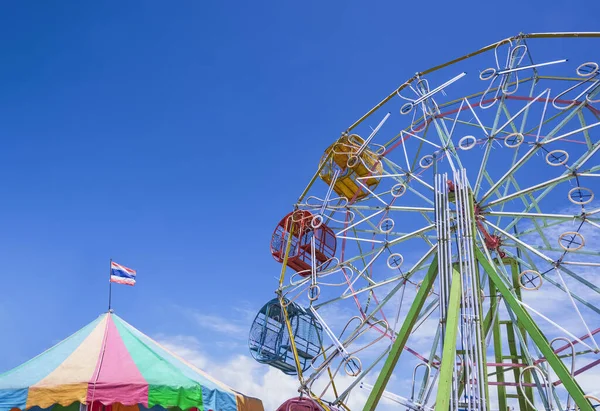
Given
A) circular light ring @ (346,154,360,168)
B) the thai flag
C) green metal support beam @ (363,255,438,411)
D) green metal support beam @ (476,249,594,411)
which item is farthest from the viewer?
circular light ring @ (346,154,360,168)

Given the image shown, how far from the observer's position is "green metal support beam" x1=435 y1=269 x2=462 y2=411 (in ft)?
32.1

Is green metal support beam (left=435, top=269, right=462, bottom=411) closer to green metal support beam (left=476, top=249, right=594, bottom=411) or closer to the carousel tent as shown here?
green metal support beam (left=476, top=249, right=594, bottom=411)

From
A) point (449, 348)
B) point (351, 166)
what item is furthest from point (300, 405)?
→ point (351, 166)

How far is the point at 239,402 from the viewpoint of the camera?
539 inches

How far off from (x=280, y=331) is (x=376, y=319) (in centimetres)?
265

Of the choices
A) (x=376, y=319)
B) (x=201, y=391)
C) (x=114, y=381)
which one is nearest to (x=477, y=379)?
(x=376, y=319)

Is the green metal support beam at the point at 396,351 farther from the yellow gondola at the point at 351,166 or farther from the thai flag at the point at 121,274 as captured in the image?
the thai flag at the point at 121,274

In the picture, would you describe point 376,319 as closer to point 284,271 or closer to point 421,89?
point 284,271

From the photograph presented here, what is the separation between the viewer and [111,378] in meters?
11.9

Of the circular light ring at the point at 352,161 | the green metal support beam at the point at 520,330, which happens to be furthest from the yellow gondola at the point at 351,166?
the green metal support beam at the point at 520,330

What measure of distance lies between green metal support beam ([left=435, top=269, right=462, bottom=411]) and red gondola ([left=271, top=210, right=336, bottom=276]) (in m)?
5.20

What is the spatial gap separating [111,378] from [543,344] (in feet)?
26.6

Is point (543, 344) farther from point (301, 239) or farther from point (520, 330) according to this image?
point (301, 239)

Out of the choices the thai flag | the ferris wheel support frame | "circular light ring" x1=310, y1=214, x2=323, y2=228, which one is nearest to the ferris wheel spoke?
the ferris wheel support frame
